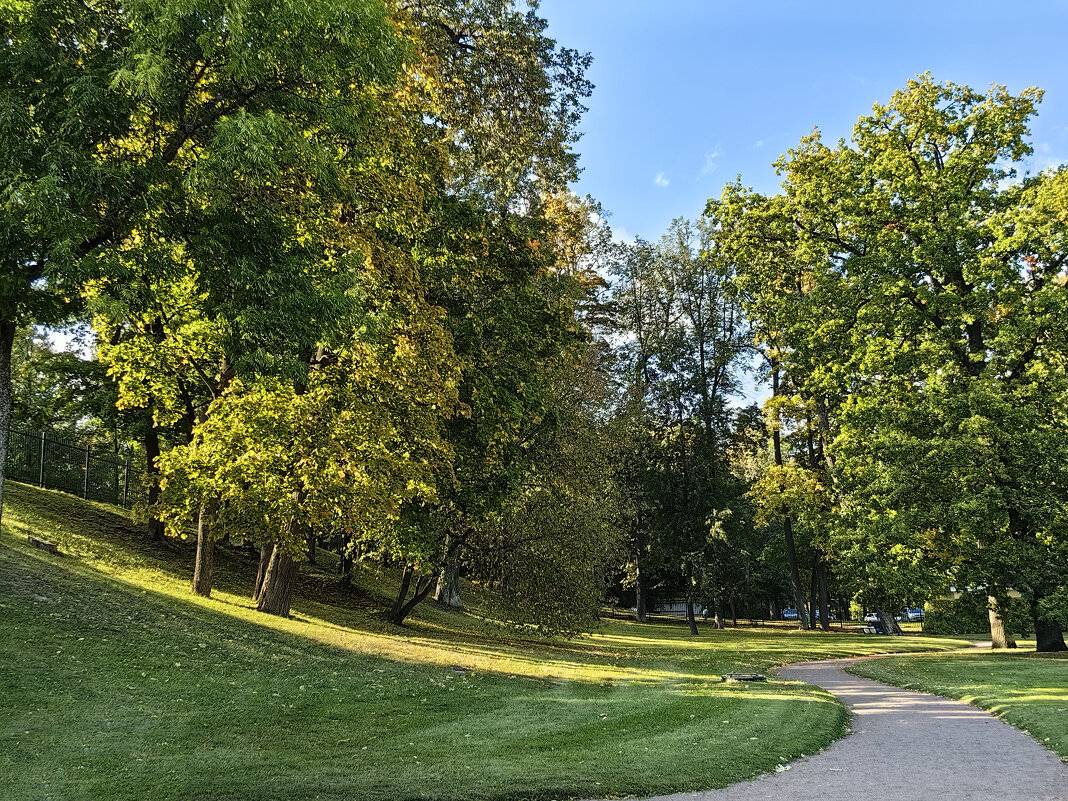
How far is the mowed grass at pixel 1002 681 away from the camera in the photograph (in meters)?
10.7

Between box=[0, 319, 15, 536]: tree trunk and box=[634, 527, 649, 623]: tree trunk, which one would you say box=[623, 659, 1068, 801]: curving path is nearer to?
box=[0, 319, 15, 536]: tree trunk

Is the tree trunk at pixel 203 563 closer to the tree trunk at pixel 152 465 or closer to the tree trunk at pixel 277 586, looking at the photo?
the tree trunk at pixel 277 586

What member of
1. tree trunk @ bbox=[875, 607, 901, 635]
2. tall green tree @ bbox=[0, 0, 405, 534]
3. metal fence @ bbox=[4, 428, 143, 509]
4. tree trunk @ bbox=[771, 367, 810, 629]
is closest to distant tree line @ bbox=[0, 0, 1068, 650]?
tall green tree @ bbox=[0, 0, 405, 534]

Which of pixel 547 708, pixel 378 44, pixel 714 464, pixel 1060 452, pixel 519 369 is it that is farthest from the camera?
pixel 714 464

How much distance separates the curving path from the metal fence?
22.4 meters

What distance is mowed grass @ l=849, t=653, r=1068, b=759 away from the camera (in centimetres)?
1073

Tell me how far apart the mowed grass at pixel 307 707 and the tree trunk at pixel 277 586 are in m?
0.60

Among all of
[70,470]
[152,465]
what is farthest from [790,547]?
[70,470]

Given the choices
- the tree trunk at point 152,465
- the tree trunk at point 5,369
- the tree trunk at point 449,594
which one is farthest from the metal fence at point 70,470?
the tree trunk at point 5,369

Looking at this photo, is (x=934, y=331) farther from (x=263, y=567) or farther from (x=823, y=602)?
(x=823, y=602)

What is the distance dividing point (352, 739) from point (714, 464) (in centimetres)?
3001

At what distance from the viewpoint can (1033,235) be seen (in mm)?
19906

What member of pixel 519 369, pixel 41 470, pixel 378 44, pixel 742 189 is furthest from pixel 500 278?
pixel 41 470

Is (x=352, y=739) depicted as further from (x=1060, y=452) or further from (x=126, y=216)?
(x=1060, y=452)
